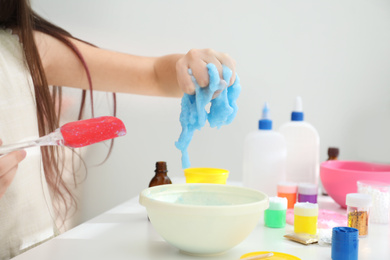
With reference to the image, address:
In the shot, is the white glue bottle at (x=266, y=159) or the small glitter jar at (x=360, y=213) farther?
the white glue bottle at (x=266, y=159)

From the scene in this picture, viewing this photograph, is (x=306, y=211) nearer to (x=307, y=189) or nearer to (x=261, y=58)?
(x=307, y=189)

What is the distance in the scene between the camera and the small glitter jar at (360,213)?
0.72 m

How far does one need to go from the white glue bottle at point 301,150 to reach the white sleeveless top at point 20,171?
66 cm

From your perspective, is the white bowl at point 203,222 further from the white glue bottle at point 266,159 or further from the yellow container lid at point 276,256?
the white glue bottle at point 266,159

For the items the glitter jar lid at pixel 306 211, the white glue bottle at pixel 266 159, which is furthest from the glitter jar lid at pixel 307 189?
the glitter jar lid at pixel 306 211

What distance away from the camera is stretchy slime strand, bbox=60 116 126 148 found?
566 mm

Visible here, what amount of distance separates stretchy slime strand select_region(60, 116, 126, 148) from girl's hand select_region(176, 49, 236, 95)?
0.58 ft

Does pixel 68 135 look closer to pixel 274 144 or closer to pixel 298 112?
pixel 274 144

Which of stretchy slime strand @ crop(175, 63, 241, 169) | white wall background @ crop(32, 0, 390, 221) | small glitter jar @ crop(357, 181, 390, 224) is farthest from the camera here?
white wall background @ crop(32, 0, 390, 221)

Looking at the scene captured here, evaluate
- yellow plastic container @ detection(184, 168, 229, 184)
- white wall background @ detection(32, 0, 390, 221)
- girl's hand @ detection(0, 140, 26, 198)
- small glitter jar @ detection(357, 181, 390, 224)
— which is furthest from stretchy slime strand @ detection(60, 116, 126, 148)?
white wall background @ detection(32, 0, 390, 221)

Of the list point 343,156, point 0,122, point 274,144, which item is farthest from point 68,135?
point 343,156

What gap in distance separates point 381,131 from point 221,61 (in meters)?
1.04

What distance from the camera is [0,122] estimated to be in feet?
2.77

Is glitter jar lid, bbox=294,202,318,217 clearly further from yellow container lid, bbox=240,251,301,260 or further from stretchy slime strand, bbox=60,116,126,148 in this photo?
stretchy slime strand, bbox=60,116,126,148
